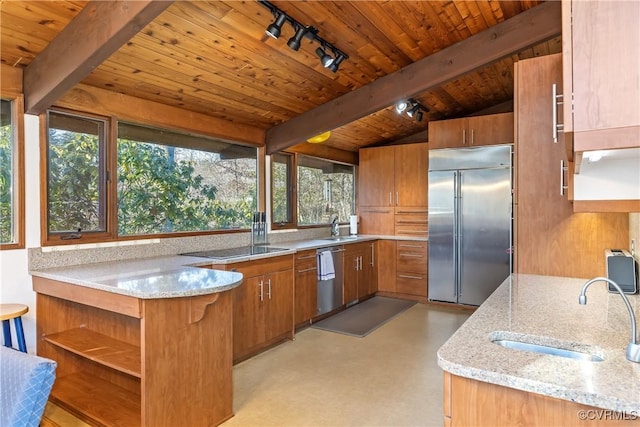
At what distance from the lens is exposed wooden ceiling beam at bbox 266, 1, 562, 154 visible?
3070 mm

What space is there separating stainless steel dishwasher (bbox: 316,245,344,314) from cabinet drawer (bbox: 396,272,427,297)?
116cm

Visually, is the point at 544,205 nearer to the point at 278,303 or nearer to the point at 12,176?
the point at 278,303

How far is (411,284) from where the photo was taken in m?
5.43

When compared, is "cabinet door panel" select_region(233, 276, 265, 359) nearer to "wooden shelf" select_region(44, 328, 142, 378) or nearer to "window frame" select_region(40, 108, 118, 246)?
"wooden shelf" select_region(44, 328, 142, 378)

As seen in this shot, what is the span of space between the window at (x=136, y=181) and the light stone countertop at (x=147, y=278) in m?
0.33

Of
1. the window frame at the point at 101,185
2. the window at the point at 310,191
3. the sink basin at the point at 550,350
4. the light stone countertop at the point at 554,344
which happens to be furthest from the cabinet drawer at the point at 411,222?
the sink basin at the point at 550,350

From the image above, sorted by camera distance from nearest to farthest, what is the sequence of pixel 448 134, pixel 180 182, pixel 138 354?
pixel 138 354 < pixel 180 182 < pixel 448 134

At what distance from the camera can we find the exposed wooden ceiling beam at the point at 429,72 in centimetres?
307

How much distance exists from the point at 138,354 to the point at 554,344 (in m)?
2.22

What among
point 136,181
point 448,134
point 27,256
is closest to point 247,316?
point 136,181

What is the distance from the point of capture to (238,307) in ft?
10.5

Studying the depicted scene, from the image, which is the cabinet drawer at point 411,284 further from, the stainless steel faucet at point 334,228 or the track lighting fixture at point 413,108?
the track lighting fixture at point 413,108

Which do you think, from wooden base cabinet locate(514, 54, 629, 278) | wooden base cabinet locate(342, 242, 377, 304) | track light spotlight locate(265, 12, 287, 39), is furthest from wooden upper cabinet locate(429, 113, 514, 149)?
track light spotlight locate(265, 12, 287, 39)

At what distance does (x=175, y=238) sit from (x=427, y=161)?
145 inches
